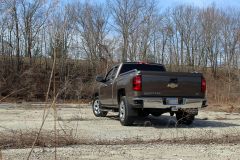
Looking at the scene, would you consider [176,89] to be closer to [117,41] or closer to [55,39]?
[55,39]

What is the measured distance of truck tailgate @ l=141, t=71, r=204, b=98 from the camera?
1318 centimetres

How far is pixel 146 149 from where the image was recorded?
9008 mm

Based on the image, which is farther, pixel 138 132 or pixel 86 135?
pixel 138 132

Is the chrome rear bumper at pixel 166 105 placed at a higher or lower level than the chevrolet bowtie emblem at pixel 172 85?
lower

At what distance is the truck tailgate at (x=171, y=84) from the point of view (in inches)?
519

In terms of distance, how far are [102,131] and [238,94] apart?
1114 inches

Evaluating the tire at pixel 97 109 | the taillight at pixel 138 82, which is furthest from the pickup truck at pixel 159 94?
the tire at pixel 97 109

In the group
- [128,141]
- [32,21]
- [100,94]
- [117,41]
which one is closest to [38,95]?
[32,21]

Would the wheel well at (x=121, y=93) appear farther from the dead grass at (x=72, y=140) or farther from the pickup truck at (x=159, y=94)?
the dead grass at (x=72, y=140)

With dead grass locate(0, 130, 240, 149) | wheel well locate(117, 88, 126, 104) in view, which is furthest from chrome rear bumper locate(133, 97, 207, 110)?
dead grass locate(0, 130, 240, 149)

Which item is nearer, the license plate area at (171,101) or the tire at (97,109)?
the license plate area at (171,101)

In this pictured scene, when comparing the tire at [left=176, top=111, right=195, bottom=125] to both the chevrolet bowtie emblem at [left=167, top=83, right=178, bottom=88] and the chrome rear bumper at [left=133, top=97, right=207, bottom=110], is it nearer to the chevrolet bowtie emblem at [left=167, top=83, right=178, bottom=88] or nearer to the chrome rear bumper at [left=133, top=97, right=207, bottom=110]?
the chrome rear bumper at [left=133, top=97, right=207, bottom=110]

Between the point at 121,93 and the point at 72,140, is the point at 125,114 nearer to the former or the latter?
the point at 121,93

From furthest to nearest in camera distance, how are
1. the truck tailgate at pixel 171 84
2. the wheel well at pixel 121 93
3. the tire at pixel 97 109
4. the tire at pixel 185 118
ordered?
the tire at pixel 97 109, the wheel well at pixel 121 93, the tire at pixel 185 118, the truck tailgate at pixel 171 84
